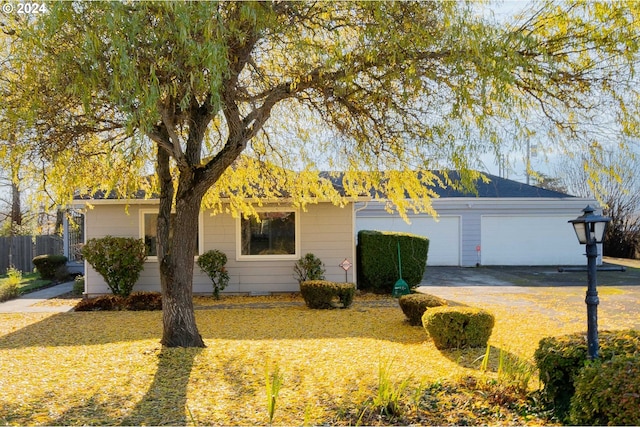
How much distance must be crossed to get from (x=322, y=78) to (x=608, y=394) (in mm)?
4183

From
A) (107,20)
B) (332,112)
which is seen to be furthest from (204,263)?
(107,20)

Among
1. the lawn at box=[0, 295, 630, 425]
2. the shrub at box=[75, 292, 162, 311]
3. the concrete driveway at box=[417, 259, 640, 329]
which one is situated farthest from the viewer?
the shrub at box=[75, 292, 162, 311]

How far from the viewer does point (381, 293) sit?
12664mm

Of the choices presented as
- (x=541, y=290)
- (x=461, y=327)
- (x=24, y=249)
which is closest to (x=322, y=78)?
(x=461, y=327)

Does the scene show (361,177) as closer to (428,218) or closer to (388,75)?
(388,75)

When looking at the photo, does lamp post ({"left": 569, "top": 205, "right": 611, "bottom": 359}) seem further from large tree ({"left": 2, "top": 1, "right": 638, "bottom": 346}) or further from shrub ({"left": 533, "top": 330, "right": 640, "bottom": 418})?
large tree ({"left": 2, "top": 1, "right": 638, "bottom": 346})

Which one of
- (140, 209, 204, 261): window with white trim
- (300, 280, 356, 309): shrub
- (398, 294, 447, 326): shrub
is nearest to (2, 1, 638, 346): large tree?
(398, 294, 447, 326): shrub

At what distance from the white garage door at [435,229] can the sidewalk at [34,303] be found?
1080 cm

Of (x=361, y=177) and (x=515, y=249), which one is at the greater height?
(x=361, y=177)

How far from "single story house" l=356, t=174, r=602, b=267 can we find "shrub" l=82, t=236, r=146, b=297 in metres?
10.3

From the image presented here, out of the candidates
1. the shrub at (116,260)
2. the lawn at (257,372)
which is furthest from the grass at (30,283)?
the lawn at (257,372)

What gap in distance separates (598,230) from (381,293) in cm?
854

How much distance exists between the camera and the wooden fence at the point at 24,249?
18.9 meters

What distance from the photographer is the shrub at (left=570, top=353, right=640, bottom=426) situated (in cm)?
330
